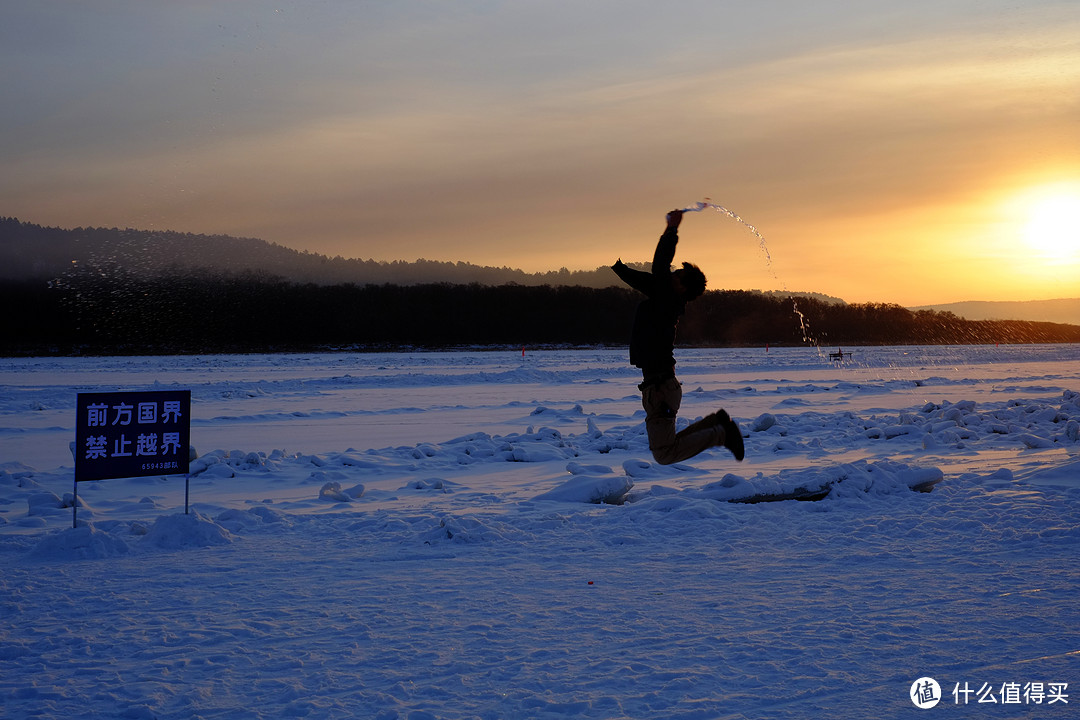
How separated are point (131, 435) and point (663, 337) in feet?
18.8

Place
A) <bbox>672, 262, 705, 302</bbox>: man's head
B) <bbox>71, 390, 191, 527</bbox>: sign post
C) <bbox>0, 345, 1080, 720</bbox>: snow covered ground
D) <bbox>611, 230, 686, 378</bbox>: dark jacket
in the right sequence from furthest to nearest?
<bbox>71, 390, 191, 527</bbox>: sign post
<bbox>672, 262, 705, 302</bbox>: man's head
<bbox>611, 230, 686, 378</bbox>: dark jacket
<bbox>0, 345, 1080, 720</bbox>: snow covered ground

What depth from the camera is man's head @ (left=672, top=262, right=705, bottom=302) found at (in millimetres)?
6441

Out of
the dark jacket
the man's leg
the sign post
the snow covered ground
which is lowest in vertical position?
the snow covered ground

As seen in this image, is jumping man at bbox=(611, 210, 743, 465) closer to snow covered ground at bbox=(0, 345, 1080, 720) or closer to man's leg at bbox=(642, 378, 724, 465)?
man's leg at bbox=(642, 378, 724, 465)

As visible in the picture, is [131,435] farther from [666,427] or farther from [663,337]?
[663,337]

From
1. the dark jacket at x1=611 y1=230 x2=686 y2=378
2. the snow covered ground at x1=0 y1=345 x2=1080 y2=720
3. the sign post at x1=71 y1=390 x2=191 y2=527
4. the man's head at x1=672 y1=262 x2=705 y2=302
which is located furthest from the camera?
the sign post at x1=71 y1=390 x2=191 y2=527

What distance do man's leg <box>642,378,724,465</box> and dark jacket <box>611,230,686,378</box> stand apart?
17cm

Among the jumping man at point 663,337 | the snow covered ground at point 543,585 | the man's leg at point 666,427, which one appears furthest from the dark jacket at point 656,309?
the snow covered ground at point 543,585

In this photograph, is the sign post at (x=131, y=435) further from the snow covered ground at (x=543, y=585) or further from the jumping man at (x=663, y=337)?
the jumping man at (x=663, y=337)

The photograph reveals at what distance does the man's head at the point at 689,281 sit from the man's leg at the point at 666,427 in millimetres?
705

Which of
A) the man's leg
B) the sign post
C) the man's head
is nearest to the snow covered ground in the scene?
the sign post

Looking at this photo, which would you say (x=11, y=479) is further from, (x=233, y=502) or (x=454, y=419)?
(x=454, y=419)

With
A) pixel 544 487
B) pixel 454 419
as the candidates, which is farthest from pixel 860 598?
pixel 454 419

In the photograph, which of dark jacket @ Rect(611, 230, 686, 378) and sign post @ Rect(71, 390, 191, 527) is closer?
dark jacket @ Rect(611, 230, 686, 378)
